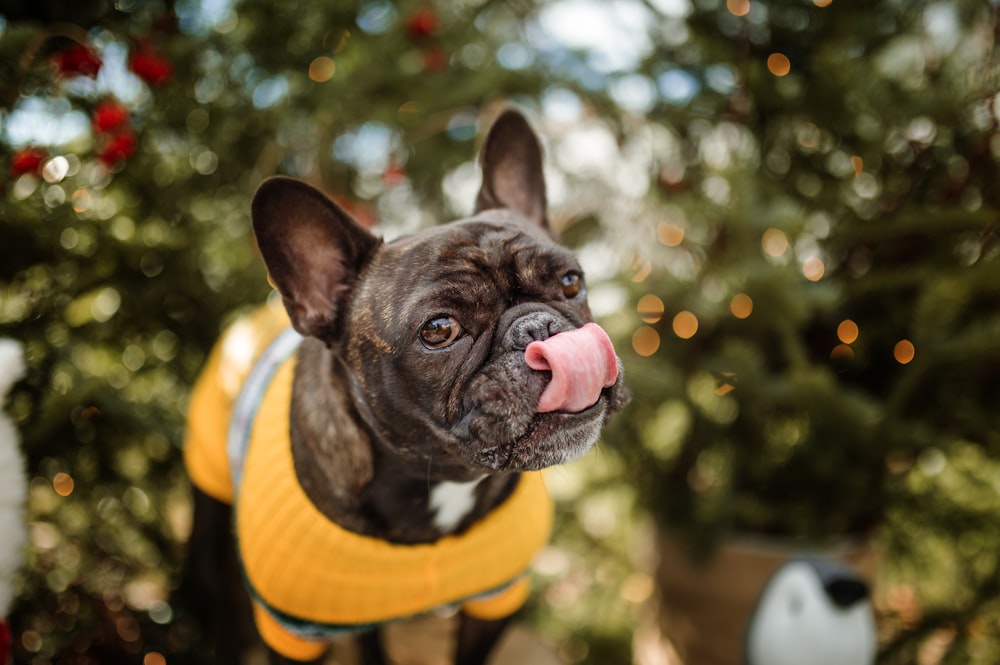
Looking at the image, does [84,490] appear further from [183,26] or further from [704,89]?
Answer: [704,89]

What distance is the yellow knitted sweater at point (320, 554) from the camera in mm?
1297

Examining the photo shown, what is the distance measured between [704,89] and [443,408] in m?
1.40

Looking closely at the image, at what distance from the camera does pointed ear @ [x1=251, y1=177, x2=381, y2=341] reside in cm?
122

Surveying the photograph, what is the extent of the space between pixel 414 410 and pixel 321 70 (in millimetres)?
1199

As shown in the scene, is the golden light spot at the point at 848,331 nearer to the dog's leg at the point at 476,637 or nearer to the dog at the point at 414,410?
the dog at the point at 414,410

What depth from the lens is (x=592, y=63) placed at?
223cm

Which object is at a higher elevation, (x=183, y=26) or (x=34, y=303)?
(x=183, y=26)

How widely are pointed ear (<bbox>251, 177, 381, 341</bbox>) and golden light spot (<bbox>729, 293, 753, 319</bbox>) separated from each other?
3.21 feet

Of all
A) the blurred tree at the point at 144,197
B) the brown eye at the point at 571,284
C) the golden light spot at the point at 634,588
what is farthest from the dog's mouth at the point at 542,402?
the golden light spot at the point at 634,588

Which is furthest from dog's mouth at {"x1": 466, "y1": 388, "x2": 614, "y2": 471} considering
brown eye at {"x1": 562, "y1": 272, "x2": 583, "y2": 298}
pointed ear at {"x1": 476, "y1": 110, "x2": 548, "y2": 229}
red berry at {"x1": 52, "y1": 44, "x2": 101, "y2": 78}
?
red berry at {"x1": 52, "y1": 44, "x2": 101, "y2": 78}

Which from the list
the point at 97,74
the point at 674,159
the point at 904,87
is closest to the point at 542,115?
the point at 674,159

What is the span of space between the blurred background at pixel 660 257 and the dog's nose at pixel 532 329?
686 millimetres

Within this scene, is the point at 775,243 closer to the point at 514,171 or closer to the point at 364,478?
the point at 514,171

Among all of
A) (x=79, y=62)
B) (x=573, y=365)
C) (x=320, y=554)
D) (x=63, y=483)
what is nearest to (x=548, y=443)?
(x=573, y=365)
